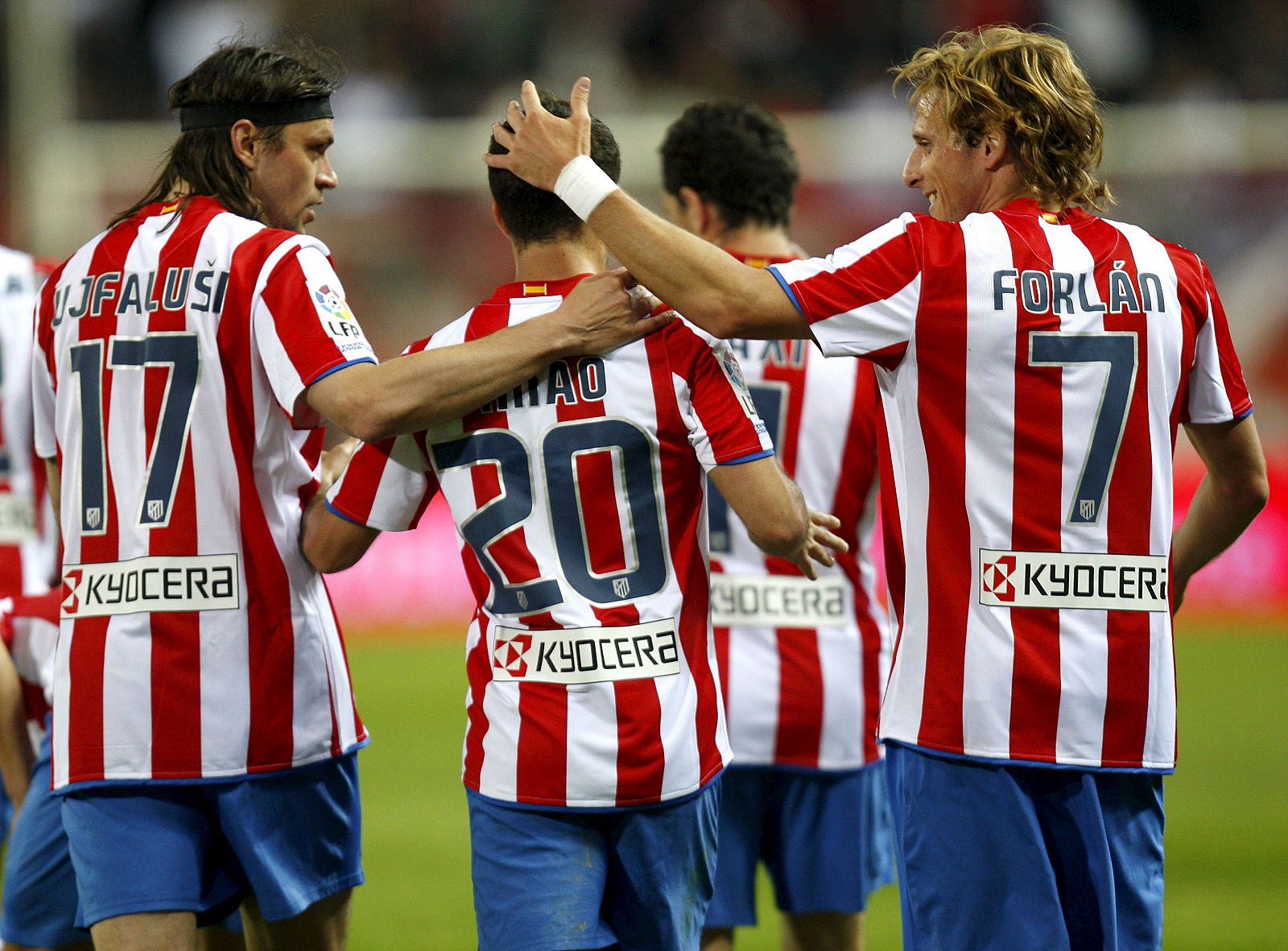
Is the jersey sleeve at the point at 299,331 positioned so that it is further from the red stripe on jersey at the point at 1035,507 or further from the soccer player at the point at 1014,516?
the red stripe on jersey at the point at 1035,507

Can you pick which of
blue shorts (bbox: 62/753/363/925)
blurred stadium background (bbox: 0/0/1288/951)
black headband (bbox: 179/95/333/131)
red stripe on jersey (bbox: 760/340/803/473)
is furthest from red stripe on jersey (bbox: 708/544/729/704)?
blurred stadium background (bbox: 0/0/1288/951)

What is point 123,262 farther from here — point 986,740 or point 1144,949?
point 1144,949

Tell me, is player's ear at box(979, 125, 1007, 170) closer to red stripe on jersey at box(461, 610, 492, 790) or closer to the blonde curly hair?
the blonde curly hair

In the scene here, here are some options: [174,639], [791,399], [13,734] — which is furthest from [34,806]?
[791,399]

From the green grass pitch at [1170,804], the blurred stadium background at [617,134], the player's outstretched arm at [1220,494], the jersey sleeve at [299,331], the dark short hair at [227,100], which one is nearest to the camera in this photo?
the jersey sleeve at [299,331]

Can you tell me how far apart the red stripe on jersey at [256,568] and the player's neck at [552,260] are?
52 centimetres

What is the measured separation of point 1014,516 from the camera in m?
2.78

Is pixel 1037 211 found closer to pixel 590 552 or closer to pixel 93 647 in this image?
pixel 590 552

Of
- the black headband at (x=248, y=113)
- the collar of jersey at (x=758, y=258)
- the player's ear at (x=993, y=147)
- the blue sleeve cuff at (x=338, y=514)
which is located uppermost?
the black headband at (x=248, y=113)

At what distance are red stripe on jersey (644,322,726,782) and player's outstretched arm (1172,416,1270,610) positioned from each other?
99cm

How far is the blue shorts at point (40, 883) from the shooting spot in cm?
351

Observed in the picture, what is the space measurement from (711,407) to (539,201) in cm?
52

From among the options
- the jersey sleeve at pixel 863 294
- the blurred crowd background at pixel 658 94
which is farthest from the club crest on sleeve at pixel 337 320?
the blurred crowd background at pixel 658 94

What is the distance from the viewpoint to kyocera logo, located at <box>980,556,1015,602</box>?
2.79m
